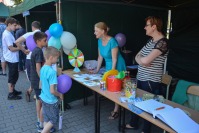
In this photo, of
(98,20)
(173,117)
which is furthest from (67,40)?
(173,117)

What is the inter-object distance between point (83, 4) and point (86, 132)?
7.37 ft

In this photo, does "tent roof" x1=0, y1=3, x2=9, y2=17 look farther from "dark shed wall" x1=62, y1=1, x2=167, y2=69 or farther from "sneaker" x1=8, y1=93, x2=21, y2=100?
"dark shed wall" x1=62, y1=1, x2=167, y2=69

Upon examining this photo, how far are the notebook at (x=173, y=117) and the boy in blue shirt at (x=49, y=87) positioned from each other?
0.99 metres

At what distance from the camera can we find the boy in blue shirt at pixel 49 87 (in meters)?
2.16

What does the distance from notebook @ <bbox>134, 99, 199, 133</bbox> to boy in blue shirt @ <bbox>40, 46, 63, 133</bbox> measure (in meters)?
0.99

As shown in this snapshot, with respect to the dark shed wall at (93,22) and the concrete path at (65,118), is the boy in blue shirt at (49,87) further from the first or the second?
the dark shed wall at (93,22)

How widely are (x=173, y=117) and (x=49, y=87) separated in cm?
137

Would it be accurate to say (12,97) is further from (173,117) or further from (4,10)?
(4,10)

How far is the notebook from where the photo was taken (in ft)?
4.47

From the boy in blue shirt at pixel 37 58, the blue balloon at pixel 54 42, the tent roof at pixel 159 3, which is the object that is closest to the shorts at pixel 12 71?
the blue balloon at pixel 54 42

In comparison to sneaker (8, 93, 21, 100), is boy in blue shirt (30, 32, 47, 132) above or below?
above

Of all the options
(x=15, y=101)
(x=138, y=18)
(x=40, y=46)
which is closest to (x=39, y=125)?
(x=40, y=46)

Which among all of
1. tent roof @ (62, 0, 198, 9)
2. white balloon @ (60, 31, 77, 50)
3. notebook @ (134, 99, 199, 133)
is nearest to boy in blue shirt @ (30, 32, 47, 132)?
white balloon @ (60, 31, 77, 50)

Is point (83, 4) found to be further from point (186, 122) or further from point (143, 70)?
point (186, 122)
